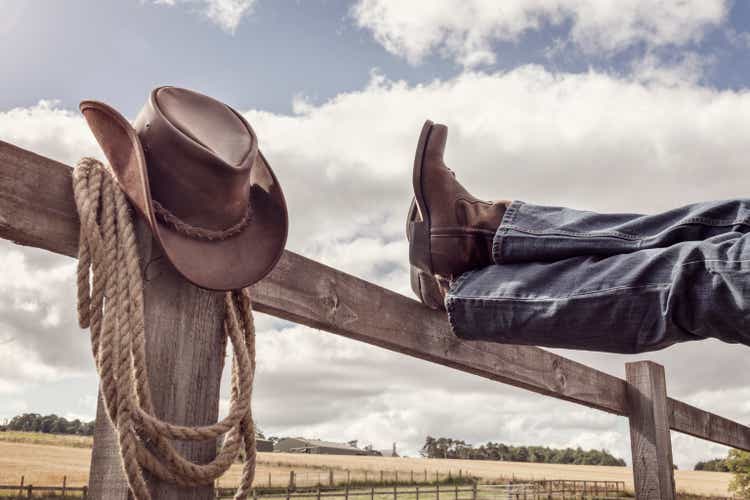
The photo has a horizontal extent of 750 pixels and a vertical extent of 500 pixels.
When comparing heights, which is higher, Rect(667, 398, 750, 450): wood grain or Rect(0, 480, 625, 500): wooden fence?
Rect(667, 398, 750, 450): wood grain

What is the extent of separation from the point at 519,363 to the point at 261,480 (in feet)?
71.3

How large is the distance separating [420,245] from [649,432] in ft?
6.33

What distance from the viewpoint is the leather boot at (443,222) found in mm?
1458

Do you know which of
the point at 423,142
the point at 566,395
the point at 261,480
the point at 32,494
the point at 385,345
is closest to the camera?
the point at 423,142

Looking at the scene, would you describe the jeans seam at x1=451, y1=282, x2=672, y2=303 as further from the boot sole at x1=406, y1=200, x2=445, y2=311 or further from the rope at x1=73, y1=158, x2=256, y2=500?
the rope at x1=73, y1=158, x2=256, y2=500

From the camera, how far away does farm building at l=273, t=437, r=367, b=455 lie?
44906 mm

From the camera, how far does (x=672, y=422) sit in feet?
10.3

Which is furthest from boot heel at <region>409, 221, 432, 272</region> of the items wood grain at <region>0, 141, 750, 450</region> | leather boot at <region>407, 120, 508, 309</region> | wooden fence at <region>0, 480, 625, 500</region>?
wooden fence at <region>0, 480, 625, 500</region>

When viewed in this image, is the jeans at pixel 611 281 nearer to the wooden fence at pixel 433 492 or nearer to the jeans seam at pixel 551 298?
the jeans seam at pixel 551 298

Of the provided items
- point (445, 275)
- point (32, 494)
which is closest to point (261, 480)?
point (32, 494)

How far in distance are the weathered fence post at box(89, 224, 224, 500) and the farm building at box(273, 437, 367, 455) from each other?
44222mm

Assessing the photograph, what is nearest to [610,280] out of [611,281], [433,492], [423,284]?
[611,281]

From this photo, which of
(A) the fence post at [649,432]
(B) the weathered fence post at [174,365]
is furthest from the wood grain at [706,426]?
(B) the weathered fence post at [174,365]

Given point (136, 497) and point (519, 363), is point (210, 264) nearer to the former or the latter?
point (136, 497)
